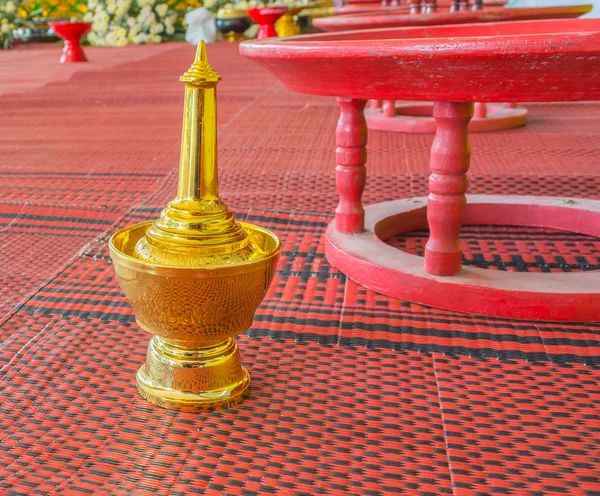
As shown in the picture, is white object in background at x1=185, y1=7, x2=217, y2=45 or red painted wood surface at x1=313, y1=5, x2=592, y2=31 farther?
white object in background at x1=185, y1=7, x2=217, y2=45

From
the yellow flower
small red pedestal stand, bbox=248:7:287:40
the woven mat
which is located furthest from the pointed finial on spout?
the yellow flower

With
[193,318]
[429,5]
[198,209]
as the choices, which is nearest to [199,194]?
[198,209]

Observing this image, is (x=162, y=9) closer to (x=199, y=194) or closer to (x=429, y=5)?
(x=429, y=5)

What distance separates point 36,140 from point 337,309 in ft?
4.84

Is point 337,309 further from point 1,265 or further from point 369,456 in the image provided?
point 1,265

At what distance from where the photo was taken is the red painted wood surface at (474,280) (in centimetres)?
94

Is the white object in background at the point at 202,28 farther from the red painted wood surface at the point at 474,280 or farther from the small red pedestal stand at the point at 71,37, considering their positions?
the red painted wood surface at the point at 474,280

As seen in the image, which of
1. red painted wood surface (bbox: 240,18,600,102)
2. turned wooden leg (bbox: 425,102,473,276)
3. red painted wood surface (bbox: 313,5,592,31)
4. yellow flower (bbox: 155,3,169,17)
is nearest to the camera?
red painted wood surface (bbox: 240,18,600,102)

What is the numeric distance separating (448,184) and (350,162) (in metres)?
0.24

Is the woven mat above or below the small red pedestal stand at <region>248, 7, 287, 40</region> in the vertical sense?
below

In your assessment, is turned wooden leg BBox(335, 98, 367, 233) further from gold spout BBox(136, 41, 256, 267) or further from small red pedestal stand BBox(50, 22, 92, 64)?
small red pedestal stand BBox(50, 22, 92, 64)

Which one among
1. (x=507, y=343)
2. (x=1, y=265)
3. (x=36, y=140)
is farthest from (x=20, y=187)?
(x=507, y=343)

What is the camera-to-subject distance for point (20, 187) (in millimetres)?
1616

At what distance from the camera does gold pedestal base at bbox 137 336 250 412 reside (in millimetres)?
744
